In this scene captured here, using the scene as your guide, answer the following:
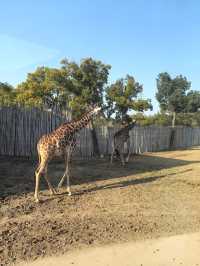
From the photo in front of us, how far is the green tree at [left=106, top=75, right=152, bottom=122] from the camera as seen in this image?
25734mm

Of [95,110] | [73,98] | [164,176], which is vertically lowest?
[164,176]

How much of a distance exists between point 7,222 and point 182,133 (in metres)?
23.0

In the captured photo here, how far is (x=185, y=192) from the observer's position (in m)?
9.29

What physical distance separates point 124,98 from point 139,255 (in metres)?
20.6

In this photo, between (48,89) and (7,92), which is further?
(7,92)

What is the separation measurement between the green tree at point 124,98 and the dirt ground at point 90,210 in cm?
1454

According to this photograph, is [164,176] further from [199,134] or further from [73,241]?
[199,134]

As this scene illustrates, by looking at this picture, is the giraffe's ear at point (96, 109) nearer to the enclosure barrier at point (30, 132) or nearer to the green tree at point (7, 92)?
the enclosure barrier at point (30, 132)

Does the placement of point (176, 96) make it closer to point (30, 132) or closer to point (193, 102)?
point (193, 102)

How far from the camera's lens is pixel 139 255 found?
5.54 meters

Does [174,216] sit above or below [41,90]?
below

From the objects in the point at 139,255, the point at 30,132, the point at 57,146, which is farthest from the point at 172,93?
the point at 139,255

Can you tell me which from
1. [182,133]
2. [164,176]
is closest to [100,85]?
[182,133]

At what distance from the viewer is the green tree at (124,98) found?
2573 centimetres
